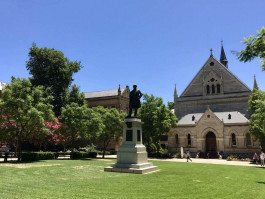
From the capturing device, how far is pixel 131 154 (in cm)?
1673

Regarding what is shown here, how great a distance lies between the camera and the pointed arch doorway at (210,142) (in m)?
42.6

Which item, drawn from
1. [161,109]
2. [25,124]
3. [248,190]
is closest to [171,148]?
[161,109]

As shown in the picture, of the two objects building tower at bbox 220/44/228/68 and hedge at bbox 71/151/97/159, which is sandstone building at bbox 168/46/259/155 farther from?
building tower at bbox 220/44/228/68

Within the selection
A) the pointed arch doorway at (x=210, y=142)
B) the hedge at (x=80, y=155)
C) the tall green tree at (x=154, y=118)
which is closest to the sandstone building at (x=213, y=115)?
the pointed arch doorway at (x=210, y=142)

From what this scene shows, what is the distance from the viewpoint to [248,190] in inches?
418

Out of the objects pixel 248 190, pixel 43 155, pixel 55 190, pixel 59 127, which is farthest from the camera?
pixel 59 127

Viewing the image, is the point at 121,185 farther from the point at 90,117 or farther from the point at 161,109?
the point at 161,109

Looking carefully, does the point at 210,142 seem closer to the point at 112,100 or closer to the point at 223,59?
the point at 112,100

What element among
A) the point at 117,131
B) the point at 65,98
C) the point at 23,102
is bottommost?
the point at 117,131

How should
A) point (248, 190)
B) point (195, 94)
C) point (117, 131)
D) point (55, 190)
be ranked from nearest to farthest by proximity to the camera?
point (55, 190) < point (248, 190) < point (117, 131) < point (195, 94)

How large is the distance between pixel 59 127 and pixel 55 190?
23763 mm

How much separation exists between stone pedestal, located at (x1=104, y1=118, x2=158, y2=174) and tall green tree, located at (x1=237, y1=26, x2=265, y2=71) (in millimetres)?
9241

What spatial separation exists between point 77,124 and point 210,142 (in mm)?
25918

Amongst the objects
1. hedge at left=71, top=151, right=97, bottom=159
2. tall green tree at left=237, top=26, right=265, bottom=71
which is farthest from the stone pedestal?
hedge at left=71, top=151, right=97, bottom=159
